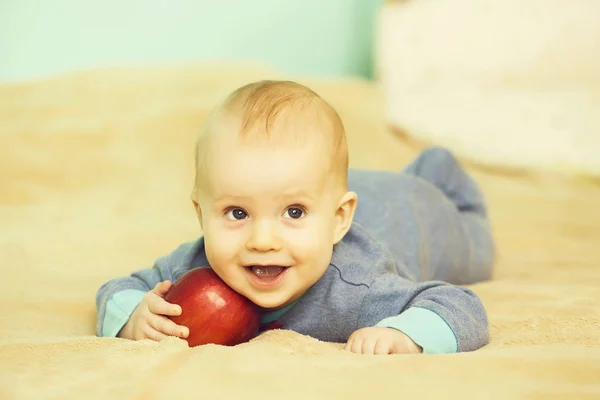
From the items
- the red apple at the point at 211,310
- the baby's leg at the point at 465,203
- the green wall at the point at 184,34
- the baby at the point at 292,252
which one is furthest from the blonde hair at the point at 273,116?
the green wall at the point at 184,34

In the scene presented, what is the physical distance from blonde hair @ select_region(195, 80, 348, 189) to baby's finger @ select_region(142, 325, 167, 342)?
0.71ft

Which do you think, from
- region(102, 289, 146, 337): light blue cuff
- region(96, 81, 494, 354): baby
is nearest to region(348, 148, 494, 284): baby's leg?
region(96, 81, 494, 354): baby

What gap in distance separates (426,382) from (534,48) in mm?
2420

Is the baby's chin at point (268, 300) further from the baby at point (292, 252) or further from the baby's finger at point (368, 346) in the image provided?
the baby's finger at point (368, 346)

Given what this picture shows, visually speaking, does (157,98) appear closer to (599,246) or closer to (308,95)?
(599,246)

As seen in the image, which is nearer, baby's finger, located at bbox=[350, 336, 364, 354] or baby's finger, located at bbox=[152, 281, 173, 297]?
baby's finger, located at bbox=[350, 336, 364, 354]

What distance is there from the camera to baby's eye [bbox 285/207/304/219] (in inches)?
42.8

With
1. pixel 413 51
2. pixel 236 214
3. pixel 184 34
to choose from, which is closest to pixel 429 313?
pixel 236 214

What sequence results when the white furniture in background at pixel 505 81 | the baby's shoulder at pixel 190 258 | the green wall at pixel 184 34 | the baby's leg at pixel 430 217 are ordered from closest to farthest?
the baby's shoulder at pixel 190 258
the baby's leg at pixel 430 217
the white furniture in background at pixel 505 81
the green wall at pixel 184 34

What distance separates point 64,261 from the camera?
176cm

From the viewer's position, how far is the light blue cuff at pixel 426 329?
107cm

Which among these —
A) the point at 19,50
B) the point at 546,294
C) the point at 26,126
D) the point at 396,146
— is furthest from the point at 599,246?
the point at 19,50

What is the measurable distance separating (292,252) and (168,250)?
0.80 metres

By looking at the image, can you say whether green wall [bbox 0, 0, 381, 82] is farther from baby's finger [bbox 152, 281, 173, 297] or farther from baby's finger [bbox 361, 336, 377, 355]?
baby's finger [bbox 361, 336, 377, 355]
